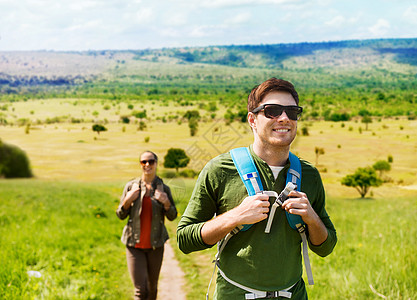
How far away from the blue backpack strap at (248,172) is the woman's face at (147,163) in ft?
9.33

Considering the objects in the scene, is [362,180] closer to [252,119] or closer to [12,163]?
[12,163]

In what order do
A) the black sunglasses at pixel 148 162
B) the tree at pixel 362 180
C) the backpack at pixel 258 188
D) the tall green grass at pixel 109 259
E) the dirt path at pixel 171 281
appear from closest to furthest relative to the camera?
the backpack at pixel 258 188, the black sunglasses at pixel 148 162, the tall green grass at pixel 109 259, the dirt path at pixel 171 281, the tree at pixel 362 180

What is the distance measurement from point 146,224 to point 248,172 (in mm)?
3047

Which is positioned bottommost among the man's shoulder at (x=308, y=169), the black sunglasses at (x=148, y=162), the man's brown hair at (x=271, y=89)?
the black sunglasses at (x=148, y=162)

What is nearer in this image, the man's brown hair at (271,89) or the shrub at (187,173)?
the man's brown hair at (271,89)

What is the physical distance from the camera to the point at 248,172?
242cm

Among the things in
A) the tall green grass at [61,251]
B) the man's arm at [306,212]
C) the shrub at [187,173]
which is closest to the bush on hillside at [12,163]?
the tall green grass at [61,251]

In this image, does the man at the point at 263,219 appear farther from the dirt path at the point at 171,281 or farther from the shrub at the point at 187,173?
the dirt path at the point at 171,281

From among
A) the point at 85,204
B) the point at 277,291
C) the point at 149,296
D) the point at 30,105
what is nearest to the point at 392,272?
the point at 149,296

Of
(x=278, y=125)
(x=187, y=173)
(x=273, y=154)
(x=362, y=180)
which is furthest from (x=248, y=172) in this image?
(x=362, y=180)

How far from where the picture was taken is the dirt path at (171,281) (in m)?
7.13

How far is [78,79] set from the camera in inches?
1930

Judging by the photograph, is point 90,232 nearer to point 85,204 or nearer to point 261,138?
point 85,204

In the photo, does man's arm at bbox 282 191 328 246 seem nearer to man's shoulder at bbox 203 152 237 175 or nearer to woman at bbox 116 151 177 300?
man's shoulder at bbox 203 152 237 175
